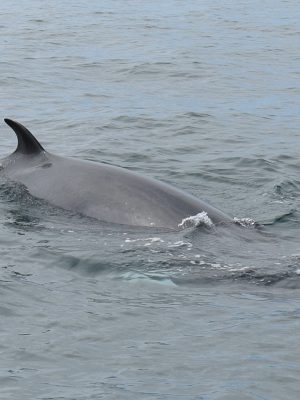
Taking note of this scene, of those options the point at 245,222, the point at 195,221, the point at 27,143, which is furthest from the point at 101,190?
the point at 245,222

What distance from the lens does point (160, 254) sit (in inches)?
425

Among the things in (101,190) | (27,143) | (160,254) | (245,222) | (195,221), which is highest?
(27,143)

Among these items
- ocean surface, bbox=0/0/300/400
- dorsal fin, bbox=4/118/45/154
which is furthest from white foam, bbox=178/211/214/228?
dorsal fin, bbox=4/118/45/154

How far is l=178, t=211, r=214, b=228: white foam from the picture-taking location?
11422 millimetres

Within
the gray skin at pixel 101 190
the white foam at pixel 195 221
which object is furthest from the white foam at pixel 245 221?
the white foam at pixel 195 221

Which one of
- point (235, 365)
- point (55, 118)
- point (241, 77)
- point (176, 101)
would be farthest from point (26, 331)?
point (241, 77)

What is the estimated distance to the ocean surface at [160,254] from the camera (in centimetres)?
798

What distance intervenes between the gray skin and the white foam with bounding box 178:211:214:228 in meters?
0.06

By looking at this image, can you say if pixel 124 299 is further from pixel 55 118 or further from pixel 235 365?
pixel 55 118

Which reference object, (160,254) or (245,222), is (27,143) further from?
(160,254)

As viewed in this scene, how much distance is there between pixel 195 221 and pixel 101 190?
4.71ft

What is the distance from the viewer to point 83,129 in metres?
19.8

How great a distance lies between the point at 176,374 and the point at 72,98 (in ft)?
52.2

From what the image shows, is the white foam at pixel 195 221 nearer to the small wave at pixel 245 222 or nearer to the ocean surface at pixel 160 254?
the ocean surface at pixel 160 254
